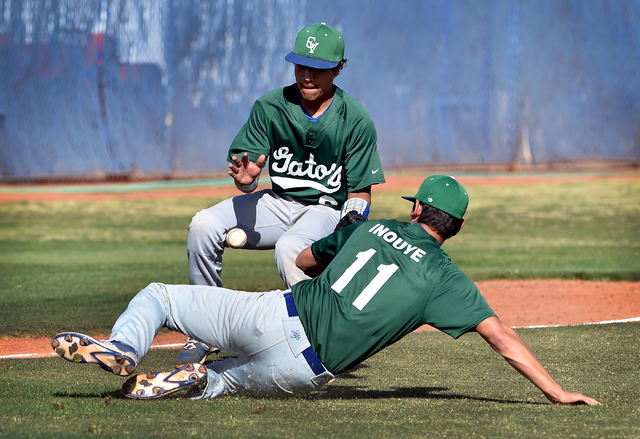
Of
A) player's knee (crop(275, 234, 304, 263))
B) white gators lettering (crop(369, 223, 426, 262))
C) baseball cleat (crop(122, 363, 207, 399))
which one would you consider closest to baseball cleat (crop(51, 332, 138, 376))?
baseball cleat (crop(122, 363, 207, 399))

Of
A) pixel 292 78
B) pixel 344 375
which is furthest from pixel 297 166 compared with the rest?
pixel 292 78

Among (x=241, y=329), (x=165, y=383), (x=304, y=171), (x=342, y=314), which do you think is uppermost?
(x=304, y=171)

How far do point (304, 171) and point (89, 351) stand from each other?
219 cm

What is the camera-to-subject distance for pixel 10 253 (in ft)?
38.0

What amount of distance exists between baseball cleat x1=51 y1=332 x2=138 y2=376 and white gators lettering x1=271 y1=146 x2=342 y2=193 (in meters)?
2.07

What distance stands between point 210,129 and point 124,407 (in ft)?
47.6

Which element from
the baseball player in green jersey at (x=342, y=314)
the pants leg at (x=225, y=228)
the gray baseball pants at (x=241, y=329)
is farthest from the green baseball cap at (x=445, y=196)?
the pants leg at (x=225, y=228)

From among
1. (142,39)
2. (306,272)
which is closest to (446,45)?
(142,39)

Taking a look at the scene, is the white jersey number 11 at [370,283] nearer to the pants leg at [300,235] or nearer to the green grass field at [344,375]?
the green grass field at [344,375]

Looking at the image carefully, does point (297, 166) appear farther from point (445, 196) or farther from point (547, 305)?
point (547, 305)

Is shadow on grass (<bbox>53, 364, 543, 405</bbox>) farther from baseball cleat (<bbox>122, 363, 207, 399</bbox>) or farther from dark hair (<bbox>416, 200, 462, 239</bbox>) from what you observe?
dark hair (<bbox>416, 200, 462, 239</bbox>)

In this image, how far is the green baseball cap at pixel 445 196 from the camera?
377 cm

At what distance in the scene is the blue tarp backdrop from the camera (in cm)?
1736

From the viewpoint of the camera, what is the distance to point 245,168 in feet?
15.9
